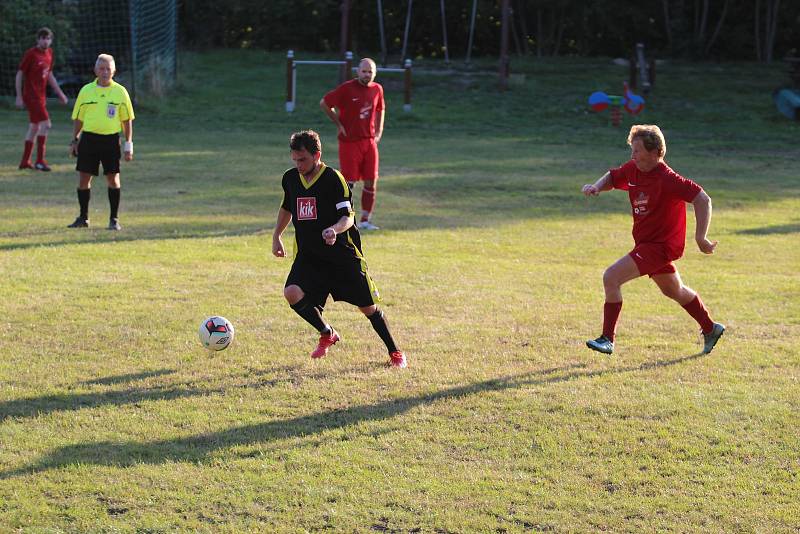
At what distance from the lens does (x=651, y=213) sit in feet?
23.6

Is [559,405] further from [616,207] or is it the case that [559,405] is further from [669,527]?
[616,207]

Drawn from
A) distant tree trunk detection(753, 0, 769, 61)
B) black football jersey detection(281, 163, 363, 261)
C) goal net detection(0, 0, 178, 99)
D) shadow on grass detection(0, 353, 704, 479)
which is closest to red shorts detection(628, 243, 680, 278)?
shadow on grass detection(0, 353, 704, 479)

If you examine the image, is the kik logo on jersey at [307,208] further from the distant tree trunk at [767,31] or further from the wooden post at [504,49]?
the distant tree trunk at [767,31]

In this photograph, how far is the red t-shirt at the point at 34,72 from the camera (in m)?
16.7

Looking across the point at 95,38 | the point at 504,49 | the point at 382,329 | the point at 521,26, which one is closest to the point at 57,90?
the point at 382,329

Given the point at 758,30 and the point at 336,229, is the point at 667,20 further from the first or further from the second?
the point at 336,229

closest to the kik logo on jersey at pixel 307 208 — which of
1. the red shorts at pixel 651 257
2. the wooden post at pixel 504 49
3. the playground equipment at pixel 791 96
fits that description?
the red shorts at pixel 651 257

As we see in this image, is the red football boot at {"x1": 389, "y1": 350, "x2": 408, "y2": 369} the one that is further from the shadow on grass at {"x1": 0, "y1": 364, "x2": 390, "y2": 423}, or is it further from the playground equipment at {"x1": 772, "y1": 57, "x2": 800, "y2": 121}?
the playground equipment at {"x1": 772, "y1": 57, "x2": 800, "y2": 121}

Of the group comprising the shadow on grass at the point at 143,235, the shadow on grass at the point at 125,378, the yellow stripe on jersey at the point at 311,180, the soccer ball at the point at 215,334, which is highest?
the yellow stripe on jersey at the point at 311,180

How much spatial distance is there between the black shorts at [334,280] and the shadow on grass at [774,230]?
7.35 m

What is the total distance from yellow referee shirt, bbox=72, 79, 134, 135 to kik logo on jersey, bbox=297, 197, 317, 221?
549 cm

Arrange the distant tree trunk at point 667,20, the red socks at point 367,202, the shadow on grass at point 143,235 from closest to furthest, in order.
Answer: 1. the shadow on grass at point 143,235
2. the red socks at point 367,202
3. the distant tree trunk at point 667,20

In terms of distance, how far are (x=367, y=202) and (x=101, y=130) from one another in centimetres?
314

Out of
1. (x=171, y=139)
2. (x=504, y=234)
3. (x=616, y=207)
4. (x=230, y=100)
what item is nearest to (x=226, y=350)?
(x=504, y=234)
